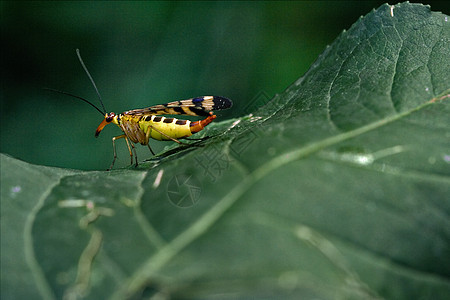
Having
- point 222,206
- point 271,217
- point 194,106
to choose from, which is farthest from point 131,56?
point 271,217

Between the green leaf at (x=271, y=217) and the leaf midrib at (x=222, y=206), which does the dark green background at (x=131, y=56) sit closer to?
the green leaf at (x=271, y=217)

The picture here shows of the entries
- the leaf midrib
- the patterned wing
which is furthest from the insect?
the leaf midrib

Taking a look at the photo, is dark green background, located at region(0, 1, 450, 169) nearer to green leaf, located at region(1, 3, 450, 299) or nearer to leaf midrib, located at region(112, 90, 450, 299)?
green leaf, located at region(1, 3, 450, 299)

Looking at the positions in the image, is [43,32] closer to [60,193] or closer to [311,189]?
[60,193]

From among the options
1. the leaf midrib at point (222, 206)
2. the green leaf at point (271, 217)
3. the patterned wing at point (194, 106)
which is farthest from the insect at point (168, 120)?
the leaf midrib at point (222, 206)

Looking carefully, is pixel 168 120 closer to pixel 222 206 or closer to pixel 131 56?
pixel 222 206

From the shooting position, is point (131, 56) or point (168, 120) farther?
point (131, 56)
